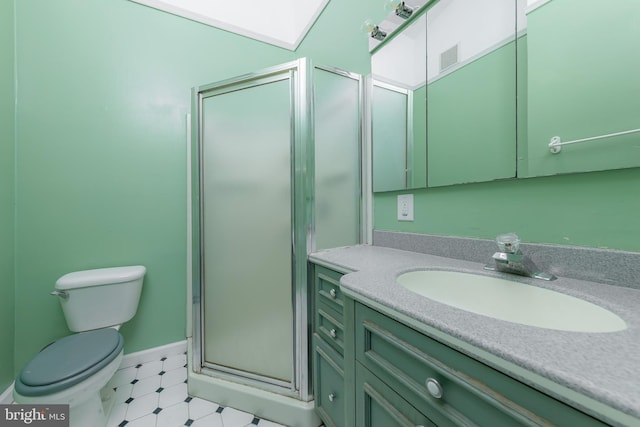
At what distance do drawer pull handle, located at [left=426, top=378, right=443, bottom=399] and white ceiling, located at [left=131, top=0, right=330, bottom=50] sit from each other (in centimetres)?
209

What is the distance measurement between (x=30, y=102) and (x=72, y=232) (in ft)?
2.53

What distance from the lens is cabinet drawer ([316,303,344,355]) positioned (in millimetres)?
906

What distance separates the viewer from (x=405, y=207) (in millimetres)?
1161

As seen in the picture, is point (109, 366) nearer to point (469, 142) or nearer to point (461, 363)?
point (461, 363)

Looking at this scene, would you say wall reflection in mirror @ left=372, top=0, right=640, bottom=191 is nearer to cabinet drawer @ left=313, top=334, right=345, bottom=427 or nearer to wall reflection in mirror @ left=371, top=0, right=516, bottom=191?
wall reflection in mirror @ left=371, top=0, right=516, bottom=191

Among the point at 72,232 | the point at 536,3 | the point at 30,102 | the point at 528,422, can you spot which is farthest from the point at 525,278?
the point at 30,102

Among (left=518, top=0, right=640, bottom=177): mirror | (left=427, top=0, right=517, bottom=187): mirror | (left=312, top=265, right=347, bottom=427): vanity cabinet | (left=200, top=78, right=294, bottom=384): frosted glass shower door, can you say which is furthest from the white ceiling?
(left=312, top=265, right=347, bottom=427): vanity cabinet

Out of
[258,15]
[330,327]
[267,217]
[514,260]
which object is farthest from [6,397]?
[258,15]

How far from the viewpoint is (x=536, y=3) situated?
0.72 m

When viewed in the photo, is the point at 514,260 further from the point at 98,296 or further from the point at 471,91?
the point at 98,296

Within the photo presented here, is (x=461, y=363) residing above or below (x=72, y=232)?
below

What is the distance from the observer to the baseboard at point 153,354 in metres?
1.54

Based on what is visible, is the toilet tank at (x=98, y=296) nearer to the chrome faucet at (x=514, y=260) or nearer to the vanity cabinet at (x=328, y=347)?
the vanity cabinet at (x=328, y=347)

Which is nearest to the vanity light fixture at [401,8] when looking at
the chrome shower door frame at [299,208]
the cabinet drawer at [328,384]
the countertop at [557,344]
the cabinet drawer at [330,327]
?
the chrome shower door frame at [299,208]
